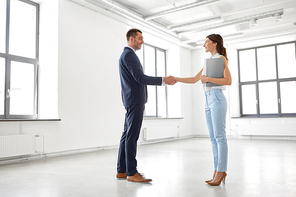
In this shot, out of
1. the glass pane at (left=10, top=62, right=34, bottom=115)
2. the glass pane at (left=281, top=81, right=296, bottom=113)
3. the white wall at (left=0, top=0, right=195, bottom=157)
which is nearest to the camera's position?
the glass pane at (left=10, top=62, right=34, bottom=115)

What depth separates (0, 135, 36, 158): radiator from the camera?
4.31 m

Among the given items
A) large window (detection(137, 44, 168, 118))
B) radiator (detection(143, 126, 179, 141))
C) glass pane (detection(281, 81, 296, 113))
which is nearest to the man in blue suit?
radiator (detection(143, 126, 179, 141))

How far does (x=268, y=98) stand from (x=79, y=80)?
257 inches

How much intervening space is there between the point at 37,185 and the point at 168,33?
6.25 m

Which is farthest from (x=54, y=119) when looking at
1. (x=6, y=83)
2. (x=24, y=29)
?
(x=24, y=29)

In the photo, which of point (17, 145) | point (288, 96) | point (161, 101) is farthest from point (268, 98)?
point (17, 145)

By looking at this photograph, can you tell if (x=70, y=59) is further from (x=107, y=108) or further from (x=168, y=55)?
(x=168, y=55)

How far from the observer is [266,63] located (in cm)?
936

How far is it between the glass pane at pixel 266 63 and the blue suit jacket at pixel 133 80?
24.9 feet

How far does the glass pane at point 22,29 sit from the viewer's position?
5.10 meters

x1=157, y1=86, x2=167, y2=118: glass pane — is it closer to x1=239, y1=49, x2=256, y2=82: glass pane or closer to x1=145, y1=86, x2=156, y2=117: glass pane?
x1=145, y1=86, x2=156, y2=117: glass pane

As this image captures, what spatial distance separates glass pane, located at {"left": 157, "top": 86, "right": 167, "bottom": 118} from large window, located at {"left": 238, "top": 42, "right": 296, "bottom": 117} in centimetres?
273

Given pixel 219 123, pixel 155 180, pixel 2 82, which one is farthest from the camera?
pixel 2 82

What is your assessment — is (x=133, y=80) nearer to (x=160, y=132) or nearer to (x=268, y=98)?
(x=160, y=132)
